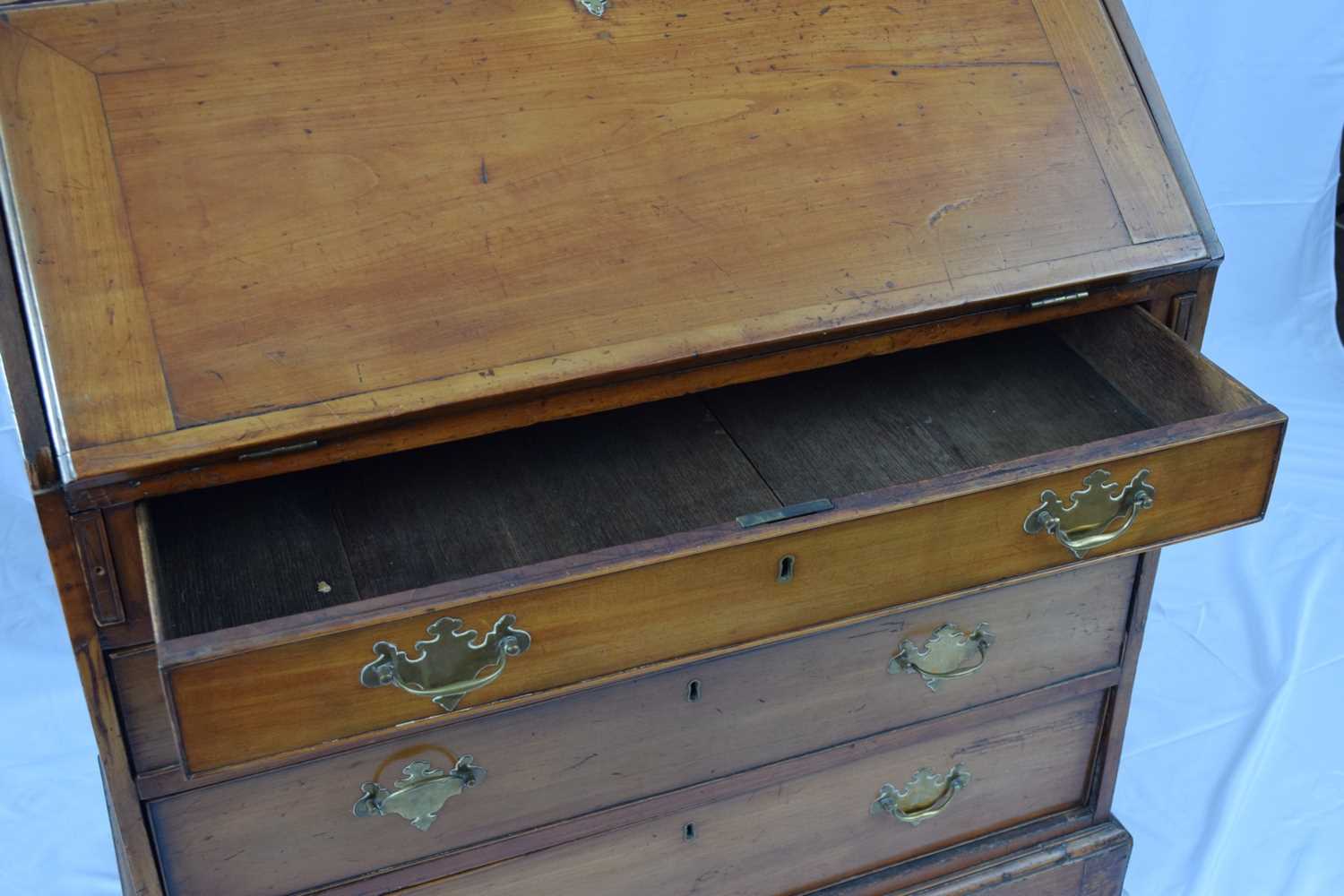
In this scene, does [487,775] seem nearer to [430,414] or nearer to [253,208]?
[430,414]

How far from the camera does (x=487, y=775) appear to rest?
1488 millimetres

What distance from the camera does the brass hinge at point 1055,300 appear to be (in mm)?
1496

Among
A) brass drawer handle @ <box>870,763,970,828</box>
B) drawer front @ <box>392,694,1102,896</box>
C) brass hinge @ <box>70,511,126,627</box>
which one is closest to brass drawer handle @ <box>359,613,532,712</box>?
brass hinge @ <box>70,511,126,627</box>

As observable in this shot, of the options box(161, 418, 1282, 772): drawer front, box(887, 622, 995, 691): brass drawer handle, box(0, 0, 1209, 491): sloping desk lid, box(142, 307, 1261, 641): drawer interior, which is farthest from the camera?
box(887, 622, 995, 691): brass drawer handle

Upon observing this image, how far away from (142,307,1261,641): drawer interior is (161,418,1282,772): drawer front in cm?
12

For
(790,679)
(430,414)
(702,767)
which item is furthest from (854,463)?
(430,414)

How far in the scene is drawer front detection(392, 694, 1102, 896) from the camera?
163cm

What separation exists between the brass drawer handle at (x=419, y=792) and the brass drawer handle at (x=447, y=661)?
25 cm

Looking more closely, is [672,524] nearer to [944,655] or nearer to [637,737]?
[637,737]

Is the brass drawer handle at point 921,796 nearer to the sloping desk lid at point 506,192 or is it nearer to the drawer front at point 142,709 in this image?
the sloping desk lid at point 506,192

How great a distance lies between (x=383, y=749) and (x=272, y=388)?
15.1 inches

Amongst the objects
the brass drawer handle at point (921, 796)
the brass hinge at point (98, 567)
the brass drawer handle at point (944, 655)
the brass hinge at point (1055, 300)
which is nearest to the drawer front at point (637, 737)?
the brass drawer handle at point (944, 655)

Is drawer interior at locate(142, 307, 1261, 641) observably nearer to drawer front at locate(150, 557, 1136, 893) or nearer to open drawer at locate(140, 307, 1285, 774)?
open drawer at locate(140, 307, 1285, 774)

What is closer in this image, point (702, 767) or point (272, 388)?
point (272, 388)
